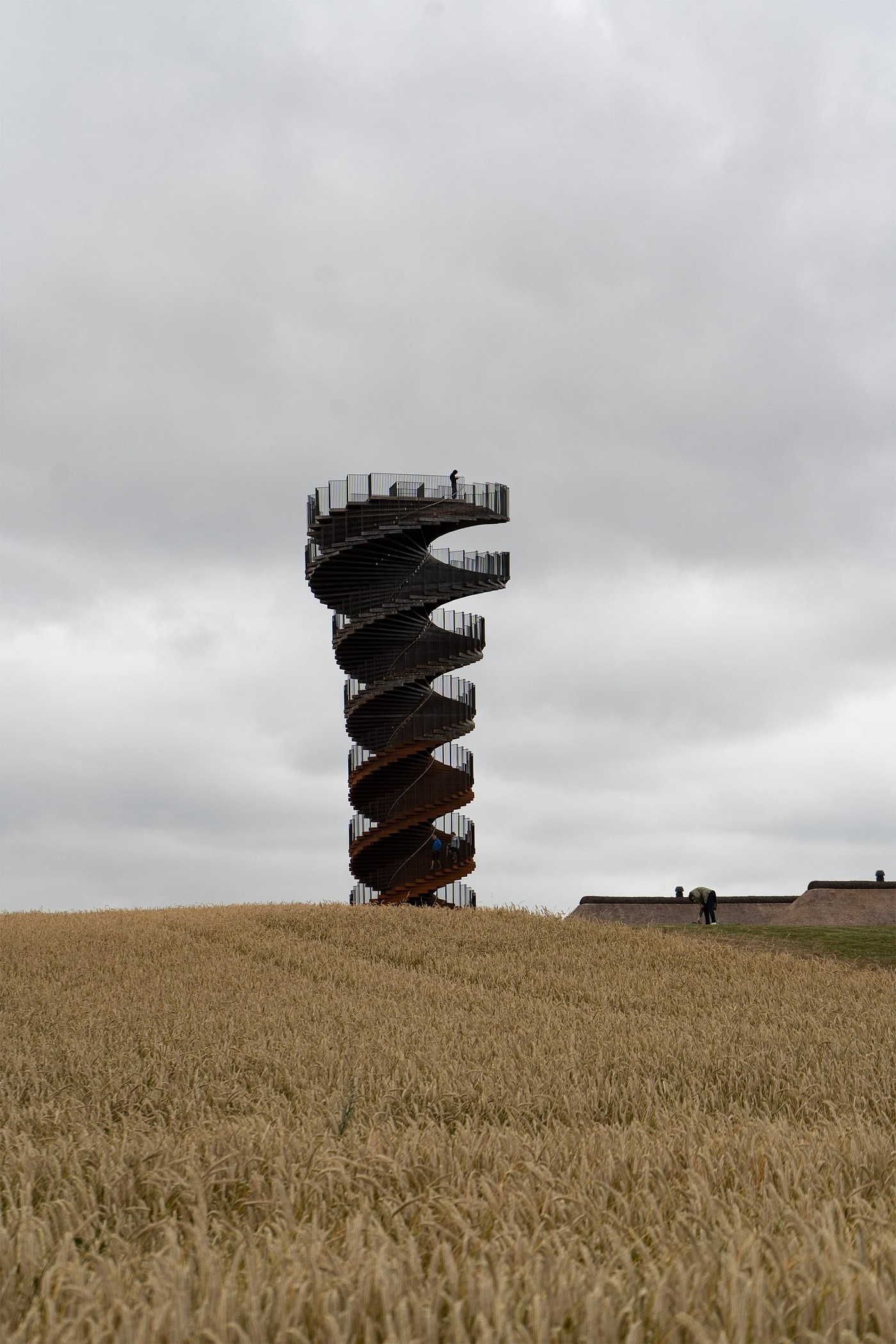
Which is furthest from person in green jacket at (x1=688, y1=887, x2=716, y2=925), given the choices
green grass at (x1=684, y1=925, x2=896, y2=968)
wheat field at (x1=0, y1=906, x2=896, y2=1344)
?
wheat field at (x1=0, y1=906, x2=896, y2=1344)

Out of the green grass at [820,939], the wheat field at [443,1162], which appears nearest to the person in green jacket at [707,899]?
the green grass at [820,939]

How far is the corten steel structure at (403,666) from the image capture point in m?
34.7

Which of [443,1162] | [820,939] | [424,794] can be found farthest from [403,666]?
[443,1162]

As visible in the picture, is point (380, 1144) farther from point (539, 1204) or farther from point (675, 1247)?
point (675, 1247)

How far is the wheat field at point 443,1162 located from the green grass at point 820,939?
811cm

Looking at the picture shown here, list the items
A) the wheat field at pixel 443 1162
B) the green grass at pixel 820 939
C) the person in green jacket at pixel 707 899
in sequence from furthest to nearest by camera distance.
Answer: the person in green jacket at pixel 707 899 → the green grass at pixel 820 939 → the wheat field at pixel 443 1162

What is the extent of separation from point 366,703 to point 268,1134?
29.3 m

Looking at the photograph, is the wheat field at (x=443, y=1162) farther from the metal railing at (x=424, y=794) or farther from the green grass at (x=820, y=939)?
the metal railing at (x=424, y=794)

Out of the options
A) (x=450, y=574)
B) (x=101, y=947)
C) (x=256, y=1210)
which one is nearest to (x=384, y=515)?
(x=450, y=574)

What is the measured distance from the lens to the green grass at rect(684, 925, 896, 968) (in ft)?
76.0

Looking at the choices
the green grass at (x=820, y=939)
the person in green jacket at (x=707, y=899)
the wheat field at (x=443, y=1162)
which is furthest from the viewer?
the person in green jacket at (x=707, y=899)

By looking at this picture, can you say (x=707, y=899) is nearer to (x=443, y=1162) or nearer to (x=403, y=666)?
(x=403, y=666)

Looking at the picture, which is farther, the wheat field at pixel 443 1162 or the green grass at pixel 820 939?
the green grass at pixel 820 939

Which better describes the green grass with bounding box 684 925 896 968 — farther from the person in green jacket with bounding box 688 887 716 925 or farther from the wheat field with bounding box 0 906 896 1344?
the wheat field with bounding box 0 906 896 1344
